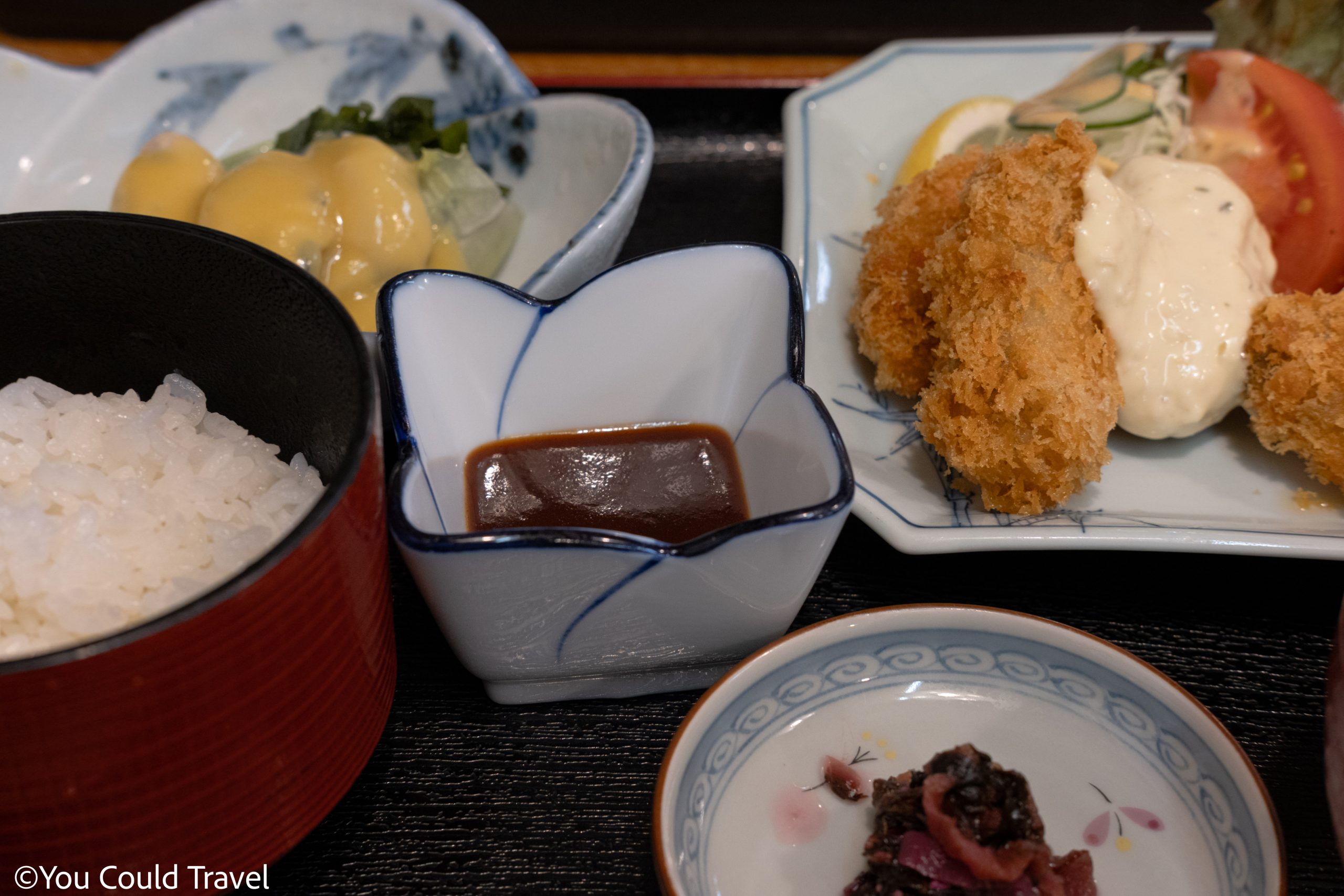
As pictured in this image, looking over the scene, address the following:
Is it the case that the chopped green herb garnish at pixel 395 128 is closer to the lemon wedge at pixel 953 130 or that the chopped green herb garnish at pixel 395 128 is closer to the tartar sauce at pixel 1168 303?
the lemon wedge at pixel 953 130

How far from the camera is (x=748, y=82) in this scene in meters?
2.18

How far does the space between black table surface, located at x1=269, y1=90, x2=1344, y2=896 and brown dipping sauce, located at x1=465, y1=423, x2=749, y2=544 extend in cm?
20

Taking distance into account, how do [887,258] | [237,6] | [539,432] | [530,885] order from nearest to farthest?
[530,885], [539,432], [887,258], [237,6]

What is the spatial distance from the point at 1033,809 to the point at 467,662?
2.09 ft

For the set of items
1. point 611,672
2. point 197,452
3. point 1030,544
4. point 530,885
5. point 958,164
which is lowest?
point 530,885

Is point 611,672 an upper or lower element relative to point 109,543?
lower

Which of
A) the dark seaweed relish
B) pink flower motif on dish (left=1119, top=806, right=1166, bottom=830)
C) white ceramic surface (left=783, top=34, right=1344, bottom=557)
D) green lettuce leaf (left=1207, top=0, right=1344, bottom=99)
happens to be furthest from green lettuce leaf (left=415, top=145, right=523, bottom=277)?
green lettuce leaf (left=1207, top=0, right=1344, bottom=99)

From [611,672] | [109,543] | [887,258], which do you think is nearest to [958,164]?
[887,258]

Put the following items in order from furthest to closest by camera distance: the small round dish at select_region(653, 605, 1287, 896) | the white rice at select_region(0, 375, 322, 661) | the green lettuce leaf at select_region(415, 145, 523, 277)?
the green lettuce leaf at select_region(415, 145, 523, 277) → the small round dish at select_region(653, 605, 1287, 896) → the white rice at select_region(0, 375, 322, 661)

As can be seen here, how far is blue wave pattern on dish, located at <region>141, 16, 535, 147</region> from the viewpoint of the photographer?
2.03 m

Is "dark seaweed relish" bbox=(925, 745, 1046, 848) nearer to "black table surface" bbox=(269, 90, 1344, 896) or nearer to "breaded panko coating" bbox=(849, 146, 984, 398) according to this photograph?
"black table surface" bbox=(269, 90, 1344, 896)

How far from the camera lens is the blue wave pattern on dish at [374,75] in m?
2.03

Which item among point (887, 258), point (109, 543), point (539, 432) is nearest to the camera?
point (109, 543)

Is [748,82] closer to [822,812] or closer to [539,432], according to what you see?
[539,432]
